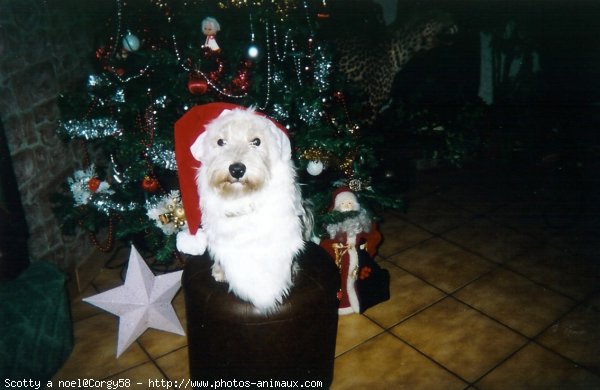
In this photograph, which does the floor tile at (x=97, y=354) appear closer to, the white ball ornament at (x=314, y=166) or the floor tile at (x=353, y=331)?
the floor tile at (x=353, y=331)

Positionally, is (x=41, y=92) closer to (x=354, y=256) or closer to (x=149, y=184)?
(x=149, y=184)

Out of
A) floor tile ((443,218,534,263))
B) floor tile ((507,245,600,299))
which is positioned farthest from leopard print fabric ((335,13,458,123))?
floor tile ((507,245,600,299))

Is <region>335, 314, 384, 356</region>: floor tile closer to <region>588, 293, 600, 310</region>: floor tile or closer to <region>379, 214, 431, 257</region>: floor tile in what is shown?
<region>379, 214, 431, 257</region>: floor tile

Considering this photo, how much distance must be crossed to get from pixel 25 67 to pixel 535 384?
3.41m

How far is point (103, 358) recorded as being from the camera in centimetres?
256

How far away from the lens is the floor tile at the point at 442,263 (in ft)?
10.4

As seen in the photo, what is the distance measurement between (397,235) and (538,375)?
1.59 metres

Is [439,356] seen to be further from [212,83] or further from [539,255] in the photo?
[212,83]

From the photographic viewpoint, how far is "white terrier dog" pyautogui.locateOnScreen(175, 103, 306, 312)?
181 centimetres

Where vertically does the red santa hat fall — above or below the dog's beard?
above

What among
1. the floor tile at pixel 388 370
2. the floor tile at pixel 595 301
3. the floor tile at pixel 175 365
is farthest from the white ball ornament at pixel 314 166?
the floor tile at pixel 595 301

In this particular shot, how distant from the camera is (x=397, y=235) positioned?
3.75 m

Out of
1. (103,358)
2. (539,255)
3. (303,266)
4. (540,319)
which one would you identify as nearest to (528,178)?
(539,255)

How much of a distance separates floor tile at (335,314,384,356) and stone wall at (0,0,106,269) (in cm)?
201
